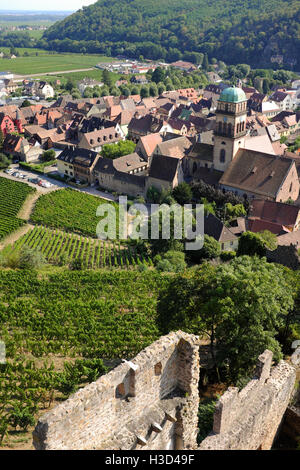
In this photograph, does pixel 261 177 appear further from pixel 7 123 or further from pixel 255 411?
pixel 7 123

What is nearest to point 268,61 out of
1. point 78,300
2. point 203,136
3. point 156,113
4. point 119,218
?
point 156,113

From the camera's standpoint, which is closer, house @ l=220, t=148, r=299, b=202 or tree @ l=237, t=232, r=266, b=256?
tree @ l=237, t=232, r=266, b=256

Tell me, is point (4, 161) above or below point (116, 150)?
below

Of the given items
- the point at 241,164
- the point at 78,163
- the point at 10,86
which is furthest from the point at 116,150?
the point at 10,86

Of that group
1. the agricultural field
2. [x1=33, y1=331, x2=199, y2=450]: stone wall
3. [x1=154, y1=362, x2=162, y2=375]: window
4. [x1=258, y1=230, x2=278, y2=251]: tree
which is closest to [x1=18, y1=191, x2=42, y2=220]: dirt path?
the agricultural field

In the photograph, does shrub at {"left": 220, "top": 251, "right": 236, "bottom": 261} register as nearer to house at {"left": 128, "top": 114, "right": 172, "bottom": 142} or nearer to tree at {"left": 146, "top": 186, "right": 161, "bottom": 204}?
tree at {"left": 146, "top": 186, "right": 161, "bottom": 204}
